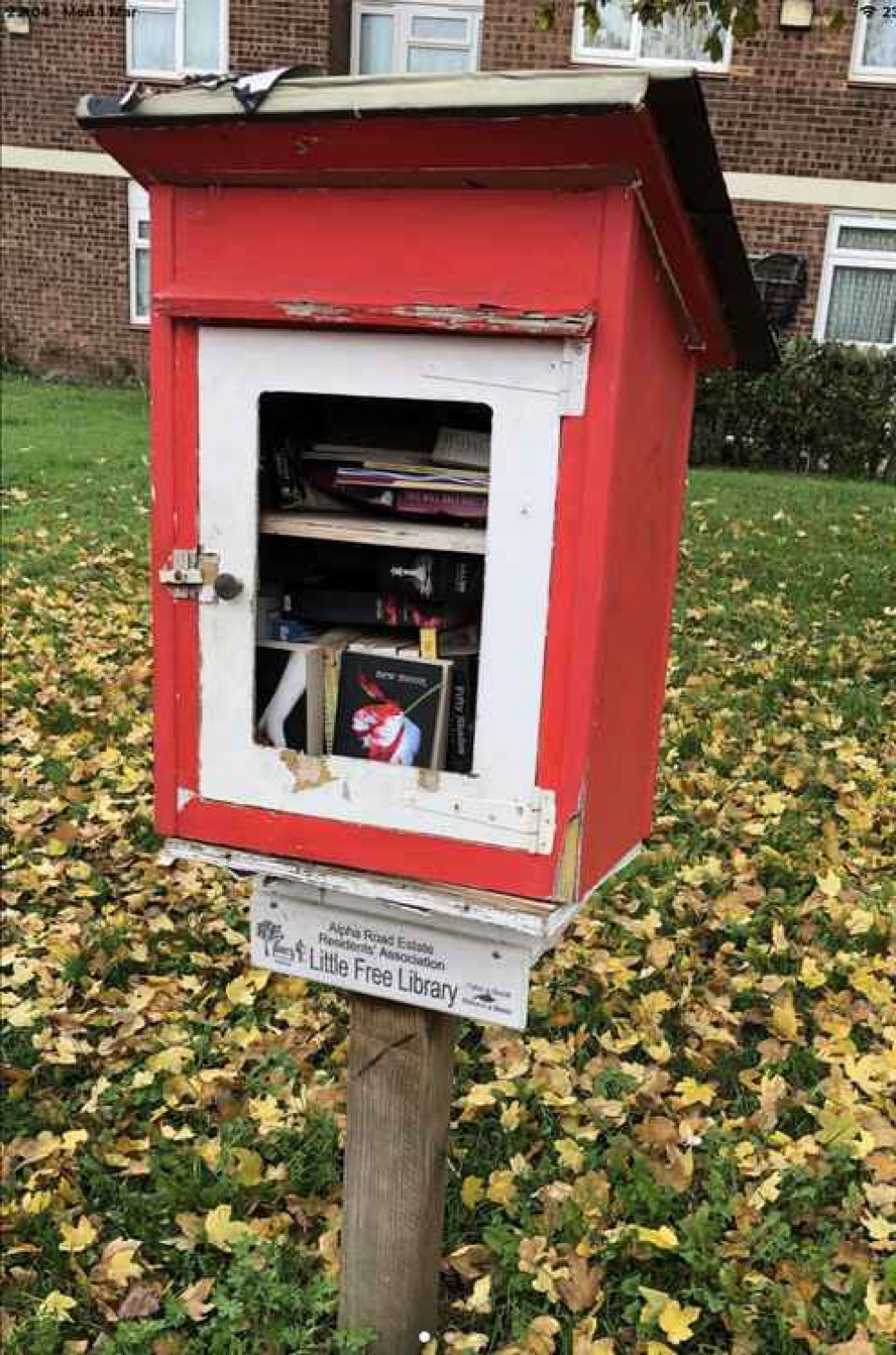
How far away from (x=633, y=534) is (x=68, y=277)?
13716 mm

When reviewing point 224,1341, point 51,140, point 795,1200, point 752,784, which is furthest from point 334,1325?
point 51,140

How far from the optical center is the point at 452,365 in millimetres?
1502

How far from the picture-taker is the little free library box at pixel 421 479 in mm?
1440

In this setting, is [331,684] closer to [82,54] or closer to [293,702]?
[293,702]

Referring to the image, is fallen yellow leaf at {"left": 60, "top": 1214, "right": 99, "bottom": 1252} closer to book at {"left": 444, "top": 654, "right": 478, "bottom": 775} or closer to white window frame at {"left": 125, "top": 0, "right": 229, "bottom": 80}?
book at {"left": 444, "top": 654, "right": 478, "bottom": 775}

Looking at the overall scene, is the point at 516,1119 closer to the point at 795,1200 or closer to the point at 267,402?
the point at 795,1200

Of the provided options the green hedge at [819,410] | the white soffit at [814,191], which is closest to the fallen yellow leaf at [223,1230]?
the green hedge at [819,410]

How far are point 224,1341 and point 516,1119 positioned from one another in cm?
77

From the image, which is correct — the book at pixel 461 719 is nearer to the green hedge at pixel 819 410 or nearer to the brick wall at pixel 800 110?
the green hedge at pixel 819 410

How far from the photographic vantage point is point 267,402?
185 centimetres

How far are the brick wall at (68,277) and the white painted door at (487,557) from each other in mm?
12954

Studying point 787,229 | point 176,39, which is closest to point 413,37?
point 176,39

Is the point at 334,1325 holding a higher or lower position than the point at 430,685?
lower

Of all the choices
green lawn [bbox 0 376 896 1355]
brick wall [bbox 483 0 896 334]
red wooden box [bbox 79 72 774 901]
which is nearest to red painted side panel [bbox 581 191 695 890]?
red wooden box [bbox 79 72 774 901]
